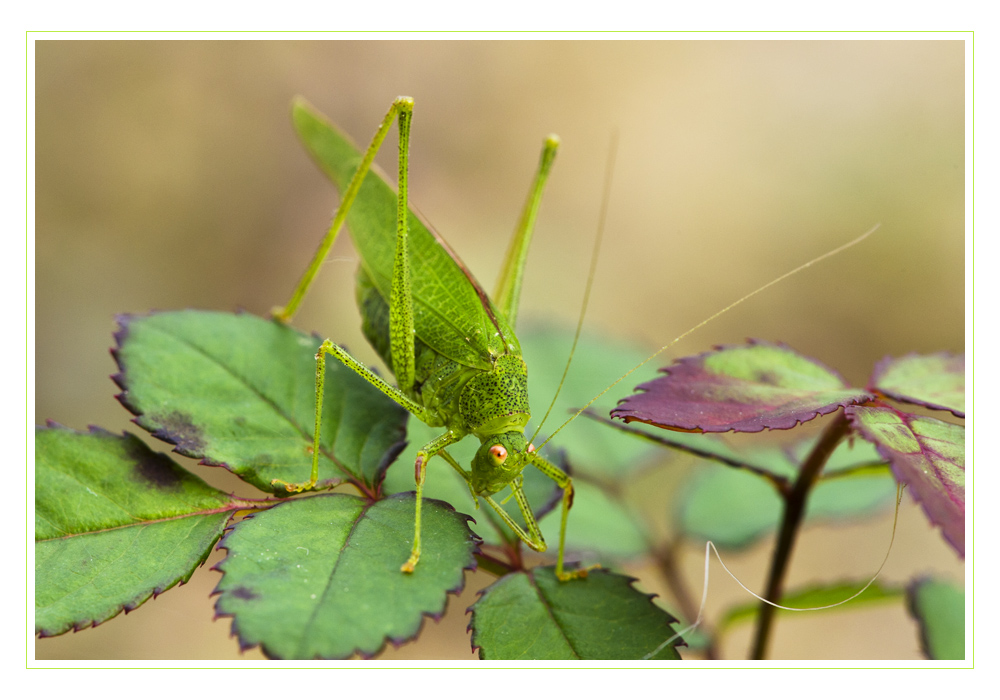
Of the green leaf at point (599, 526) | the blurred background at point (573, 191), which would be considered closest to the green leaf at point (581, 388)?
the green leaf at point (599, 526)

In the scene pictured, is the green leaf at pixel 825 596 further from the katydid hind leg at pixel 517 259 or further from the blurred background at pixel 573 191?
the blurred background at pixel 573 191

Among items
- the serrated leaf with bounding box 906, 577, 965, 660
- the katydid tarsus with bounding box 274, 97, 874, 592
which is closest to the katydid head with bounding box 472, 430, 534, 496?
the katydid tarsus with bounding box 274, 97, 874, 592

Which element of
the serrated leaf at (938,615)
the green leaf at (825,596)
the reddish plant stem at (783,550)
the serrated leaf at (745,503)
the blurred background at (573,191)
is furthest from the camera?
the blurred background at (573,191)

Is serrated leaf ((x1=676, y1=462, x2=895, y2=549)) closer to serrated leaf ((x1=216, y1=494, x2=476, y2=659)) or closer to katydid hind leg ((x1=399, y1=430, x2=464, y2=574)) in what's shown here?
katydid hind leg ((x1=399, y1=430, x2=464, y2=574))

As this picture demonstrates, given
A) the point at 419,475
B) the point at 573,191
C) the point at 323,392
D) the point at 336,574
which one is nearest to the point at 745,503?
the point at 419,475

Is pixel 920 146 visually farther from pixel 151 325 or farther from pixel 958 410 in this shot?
pixel 151 325

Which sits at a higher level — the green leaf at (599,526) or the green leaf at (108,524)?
the green leaf at (108,524)
